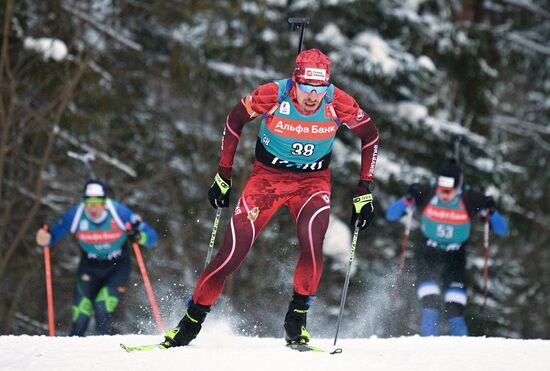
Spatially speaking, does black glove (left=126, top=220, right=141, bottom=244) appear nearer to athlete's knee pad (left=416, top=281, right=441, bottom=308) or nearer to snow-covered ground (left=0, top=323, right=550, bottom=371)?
snow-covered ground (left=0, top=323, right=550, bottom=371)

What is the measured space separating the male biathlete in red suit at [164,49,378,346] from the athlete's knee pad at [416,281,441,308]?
3.12 m

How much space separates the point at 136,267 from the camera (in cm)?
1599

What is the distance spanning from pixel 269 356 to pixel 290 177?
4.22 ft

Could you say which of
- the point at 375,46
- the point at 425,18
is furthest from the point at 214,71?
the point at 425,18

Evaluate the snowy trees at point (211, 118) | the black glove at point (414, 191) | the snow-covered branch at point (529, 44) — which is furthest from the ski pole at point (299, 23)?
the snow-covered branch at point (529, 44)

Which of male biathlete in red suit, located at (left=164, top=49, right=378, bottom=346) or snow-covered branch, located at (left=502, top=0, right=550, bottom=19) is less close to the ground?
male biathlete in red suit, located at (left=164, top=49, right=378, bottom=346)

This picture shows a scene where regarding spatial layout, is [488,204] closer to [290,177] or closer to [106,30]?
[290,177]

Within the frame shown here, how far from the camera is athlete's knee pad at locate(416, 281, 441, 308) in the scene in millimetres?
8742

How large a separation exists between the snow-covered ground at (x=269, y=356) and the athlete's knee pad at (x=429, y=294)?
2.28 metres

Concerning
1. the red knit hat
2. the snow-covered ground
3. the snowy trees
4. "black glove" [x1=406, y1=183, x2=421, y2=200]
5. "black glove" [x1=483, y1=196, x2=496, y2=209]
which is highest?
the red knit hat

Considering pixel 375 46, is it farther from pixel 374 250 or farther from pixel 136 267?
pixel 136 267

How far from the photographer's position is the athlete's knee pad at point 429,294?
344 inches

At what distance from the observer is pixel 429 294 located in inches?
346

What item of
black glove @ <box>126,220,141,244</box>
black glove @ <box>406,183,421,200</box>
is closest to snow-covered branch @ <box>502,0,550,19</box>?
black glove @ <box>406,183,421,200</box>
